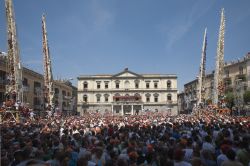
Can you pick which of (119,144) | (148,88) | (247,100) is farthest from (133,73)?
(119,144)

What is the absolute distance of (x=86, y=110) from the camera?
106 meters

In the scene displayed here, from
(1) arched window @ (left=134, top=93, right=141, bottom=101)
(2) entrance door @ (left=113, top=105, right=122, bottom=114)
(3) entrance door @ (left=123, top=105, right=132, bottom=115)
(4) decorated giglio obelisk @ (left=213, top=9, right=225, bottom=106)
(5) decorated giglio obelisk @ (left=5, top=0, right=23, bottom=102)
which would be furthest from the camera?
(1) arched window @ (left=134, top=93, right=141, bottom=101)

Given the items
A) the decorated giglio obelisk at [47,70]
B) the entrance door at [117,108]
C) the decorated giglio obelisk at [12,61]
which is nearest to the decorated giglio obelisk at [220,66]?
the decorated giglio obelisk at [47,70]

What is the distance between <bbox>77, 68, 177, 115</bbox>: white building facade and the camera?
106312 mm

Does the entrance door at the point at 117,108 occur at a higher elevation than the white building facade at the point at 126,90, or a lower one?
lower

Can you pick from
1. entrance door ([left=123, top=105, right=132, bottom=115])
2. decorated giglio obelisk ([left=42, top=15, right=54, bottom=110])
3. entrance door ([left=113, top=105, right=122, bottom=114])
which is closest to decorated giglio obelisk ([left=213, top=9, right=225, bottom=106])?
decorated giglio obelisk ([left=42, top=15, right=54, bottom=110])

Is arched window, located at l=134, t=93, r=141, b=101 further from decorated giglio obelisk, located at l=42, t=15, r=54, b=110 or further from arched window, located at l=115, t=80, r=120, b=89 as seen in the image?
decorated giglio obelisk, located at l=42, t=15, r=54, b=110

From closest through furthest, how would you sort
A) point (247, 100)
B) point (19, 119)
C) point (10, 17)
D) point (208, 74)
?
1. point (19, 119)
2. point (10, 17)
3. point (247, 100)
4. point (208, 74)

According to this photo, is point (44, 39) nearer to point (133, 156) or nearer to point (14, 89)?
point (14, 89)

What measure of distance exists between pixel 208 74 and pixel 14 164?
90135mm

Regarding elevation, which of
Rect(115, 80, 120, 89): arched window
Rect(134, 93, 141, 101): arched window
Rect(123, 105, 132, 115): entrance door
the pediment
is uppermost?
the pediment

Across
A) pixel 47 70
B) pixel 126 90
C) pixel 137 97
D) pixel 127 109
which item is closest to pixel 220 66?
pixel 47 70

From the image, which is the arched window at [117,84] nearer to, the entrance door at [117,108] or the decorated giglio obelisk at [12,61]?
the entrance door at [117,108]

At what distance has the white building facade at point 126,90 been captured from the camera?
349 ft
